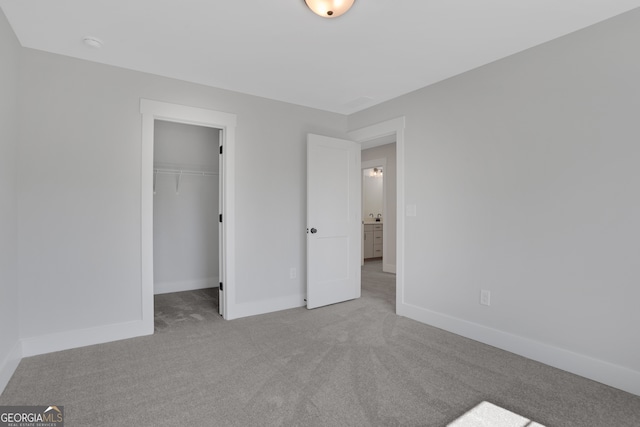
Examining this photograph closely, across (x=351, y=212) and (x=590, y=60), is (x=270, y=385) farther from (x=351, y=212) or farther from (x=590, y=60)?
(x=590, y=60)

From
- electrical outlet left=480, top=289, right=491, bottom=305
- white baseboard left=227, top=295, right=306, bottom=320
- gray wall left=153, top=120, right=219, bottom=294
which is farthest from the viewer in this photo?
gray wall left=153, top=120, right=219, bottom=294

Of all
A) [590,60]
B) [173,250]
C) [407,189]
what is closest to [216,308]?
[173,250]

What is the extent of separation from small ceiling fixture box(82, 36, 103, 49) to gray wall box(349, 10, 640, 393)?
298 centimetres

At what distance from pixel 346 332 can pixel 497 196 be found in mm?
1864

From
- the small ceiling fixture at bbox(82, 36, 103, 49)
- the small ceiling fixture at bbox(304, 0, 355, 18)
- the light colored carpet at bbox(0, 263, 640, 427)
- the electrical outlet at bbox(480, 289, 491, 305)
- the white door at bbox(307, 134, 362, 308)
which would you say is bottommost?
the light colored carpet at bbox(0, 263, 640, 427)

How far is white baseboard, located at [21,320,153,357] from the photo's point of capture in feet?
8.74

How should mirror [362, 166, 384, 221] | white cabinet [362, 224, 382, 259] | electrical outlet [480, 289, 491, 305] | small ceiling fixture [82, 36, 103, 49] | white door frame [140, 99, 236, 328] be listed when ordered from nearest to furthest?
small ceiling fixture [82, 36, 103, 49] < electrical outlet [480, 289, 491, 305] < white door frame [140, 99, 236, 328] < white cabinet [362, 224, 382, 259] < mirror [362, 166, 384, 221]

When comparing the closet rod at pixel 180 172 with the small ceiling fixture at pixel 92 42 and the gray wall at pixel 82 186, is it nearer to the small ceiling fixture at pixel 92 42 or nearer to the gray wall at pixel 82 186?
the gray wall at pixel 82 186

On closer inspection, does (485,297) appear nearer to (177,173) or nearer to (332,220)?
(332,220)

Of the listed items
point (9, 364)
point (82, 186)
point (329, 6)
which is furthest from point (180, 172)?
point (329, 6)

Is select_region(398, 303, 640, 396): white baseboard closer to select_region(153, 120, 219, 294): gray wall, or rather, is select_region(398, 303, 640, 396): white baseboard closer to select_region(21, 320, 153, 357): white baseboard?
select_region(21, 320, 153, 357): white baseboard

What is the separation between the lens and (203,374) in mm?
2363

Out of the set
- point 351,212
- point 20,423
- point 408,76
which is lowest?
point 20,423

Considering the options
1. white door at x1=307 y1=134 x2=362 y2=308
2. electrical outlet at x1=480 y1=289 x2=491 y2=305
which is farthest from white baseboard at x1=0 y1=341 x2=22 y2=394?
electrical outlet at x1=480 y1=289 x2=491 y2=305
